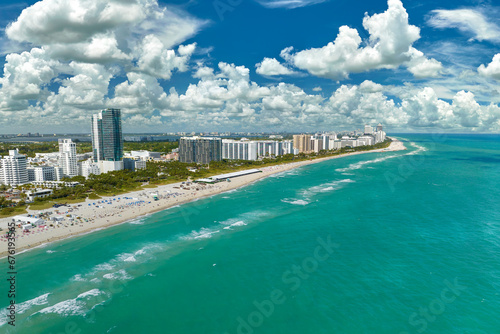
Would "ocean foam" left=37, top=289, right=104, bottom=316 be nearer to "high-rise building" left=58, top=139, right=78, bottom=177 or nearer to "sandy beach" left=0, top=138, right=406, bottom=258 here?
"sandy beach" left=0, top=138, right=406, bottom=258

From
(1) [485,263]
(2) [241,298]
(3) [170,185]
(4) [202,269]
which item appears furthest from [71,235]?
(1) [485,263]

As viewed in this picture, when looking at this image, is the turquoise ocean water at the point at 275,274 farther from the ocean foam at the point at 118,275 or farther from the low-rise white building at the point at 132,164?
the low-rise white building at the point at 132,164

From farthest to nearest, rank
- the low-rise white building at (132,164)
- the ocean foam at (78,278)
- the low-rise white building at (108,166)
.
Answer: the low-rise white building at (132,164)
the low-rise white building at (108,166)
the ocean foam at (78,278)

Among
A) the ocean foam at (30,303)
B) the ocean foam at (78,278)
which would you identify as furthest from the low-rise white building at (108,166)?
the ocean foam at (30,303)

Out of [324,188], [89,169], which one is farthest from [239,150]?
[324,188]

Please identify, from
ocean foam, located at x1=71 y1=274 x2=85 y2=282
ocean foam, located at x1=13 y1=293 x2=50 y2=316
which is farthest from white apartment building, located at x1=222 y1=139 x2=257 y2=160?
ocean foam, located at x1=13 y1=293 x2=50 y2=316
